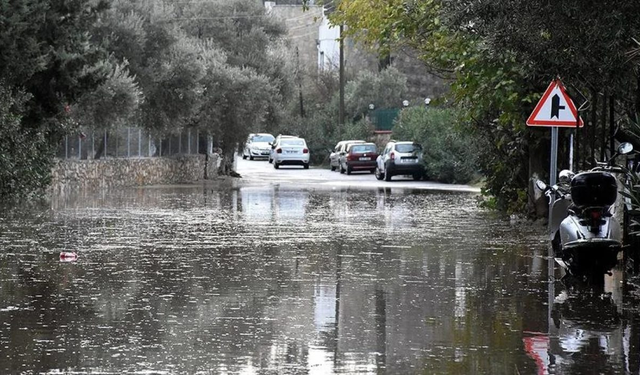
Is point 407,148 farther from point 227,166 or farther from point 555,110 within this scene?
point 555,110

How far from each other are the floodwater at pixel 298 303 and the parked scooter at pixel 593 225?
0.99ft

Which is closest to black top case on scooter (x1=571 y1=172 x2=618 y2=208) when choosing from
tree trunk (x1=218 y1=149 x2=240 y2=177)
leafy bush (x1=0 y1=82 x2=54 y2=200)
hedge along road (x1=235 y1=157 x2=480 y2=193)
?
leafy bush (x1=0 y1=82 x2=54 y2=200)

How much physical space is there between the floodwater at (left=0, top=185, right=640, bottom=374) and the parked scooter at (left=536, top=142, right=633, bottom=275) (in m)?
0.30

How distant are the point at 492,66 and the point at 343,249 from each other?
5.41 meters

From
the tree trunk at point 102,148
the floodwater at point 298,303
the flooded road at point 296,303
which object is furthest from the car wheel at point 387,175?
the floodwater at point 298,303

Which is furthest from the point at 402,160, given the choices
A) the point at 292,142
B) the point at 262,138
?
the point at 262,138

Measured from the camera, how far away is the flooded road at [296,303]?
8953mm

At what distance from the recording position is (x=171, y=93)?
43031 millimetres

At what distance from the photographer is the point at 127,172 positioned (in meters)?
45.3

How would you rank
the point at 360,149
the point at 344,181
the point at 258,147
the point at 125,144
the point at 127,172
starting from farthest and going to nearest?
1. the point at 258,147
2. the point at 360,149
3. the point at 344,181
4. the point at 125,144
5. the point at 127,172

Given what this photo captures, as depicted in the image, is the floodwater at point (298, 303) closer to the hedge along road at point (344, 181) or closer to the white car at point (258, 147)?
the hedge along road at point (344, 181)

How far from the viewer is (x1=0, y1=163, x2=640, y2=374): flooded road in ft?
29.4

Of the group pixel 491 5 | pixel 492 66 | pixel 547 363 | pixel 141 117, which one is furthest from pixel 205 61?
pixel 547 363

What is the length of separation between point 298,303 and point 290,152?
54.7m
